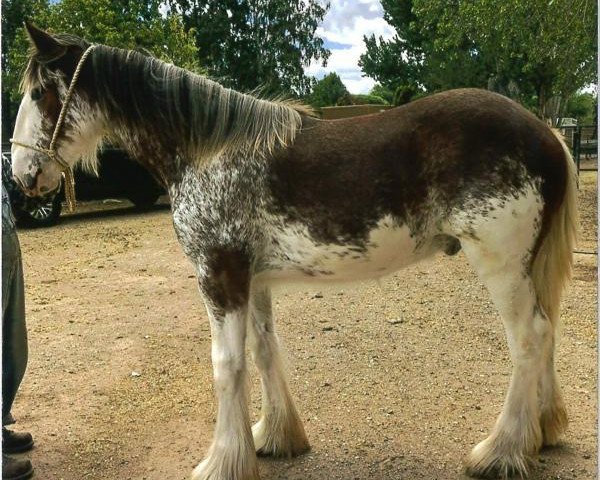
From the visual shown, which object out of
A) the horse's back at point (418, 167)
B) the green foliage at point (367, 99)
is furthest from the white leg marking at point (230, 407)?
the green foliage at point (367, 99)

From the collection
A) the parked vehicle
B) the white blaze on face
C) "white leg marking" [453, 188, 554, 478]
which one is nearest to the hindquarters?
"white leg marking" [453, 188, 554, 478]

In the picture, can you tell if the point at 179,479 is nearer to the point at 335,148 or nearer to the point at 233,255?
the point at 233,255

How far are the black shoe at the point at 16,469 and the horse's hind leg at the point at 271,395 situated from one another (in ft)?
3.64

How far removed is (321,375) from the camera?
382 cm

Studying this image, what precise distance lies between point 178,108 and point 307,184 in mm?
642

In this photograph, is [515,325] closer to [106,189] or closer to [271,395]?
[271,395]

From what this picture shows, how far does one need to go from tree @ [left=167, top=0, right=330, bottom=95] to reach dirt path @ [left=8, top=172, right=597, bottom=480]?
6.34 m

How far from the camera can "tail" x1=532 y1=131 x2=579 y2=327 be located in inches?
94.8

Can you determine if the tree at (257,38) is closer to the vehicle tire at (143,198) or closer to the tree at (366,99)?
the tree at (366,99)

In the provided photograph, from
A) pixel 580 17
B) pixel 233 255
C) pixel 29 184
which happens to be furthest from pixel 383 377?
pixel 580 17

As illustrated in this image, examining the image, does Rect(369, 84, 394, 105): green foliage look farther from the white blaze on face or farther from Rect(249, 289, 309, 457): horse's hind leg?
the white blaze on face

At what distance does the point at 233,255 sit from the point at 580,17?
5353 millimetres

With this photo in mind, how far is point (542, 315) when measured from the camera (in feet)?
7.72

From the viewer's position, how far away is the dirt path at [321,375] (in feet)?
9.24
